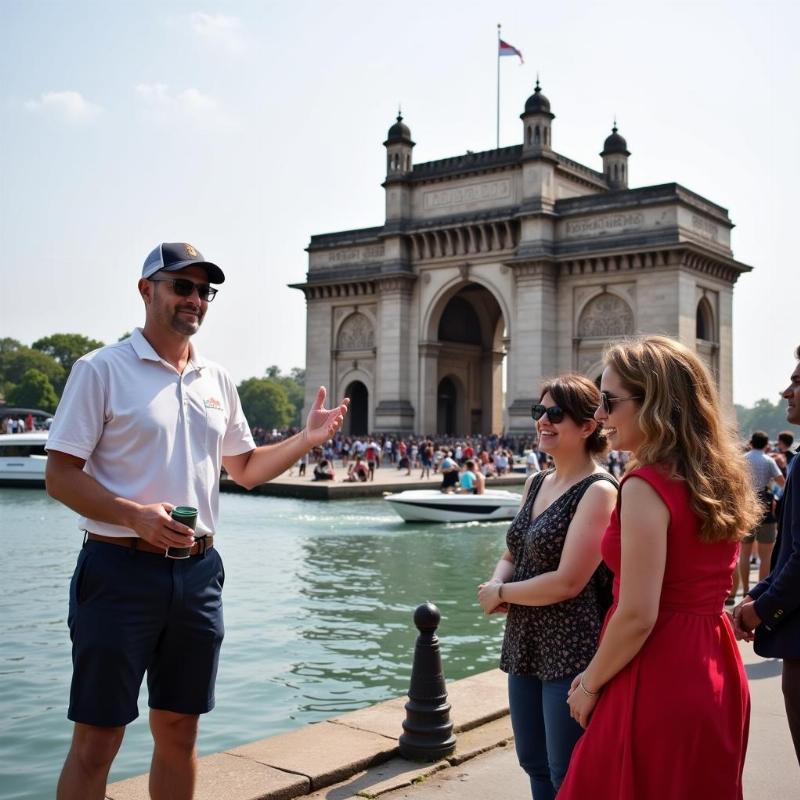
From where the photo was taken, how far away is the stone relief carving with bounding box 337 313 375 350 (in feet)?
166

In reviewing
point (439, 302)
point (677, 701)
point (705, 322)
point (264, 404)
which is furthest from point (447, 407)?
point (264, 404)

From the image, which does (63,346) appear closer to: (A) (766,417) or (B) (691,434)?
(B) (691,434)

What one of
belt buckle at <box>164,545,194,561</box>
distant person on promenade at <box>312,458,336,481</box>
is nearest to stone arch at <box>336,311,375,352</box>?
distant person on promenade at <box>312,458,336,481</box>

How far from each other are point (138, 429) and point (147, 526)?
39 centimetres

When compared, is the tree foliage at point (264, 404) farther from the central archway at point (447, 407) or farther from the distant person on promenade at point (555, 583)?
the distant person on promenade at point (555, 583)

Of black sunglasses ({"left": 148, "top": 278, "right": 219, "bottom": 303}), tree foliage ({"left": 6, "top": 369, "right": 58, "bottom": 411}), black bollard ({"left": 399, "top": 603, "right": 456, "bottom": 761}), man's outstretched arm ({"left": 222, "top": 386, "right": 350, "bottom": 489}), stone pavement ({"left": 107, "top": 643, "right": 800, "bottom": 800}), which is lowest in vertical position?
stone pavement ({"left": 107, "top": 643, "right": 800, "bottom": 800})

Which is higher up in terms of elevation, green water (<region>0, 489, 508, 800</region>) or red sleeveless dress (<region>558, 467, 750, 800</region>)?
red sleeveless dress (<region>558, 467, 750, 800</region>)

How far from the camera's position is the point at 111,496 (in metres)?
3.37

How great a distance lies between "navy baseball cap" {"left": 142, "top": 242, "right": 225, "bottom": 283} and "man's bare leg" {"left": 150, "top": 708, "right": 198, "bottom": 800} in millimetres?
1637

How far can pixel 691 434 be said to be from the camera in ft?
9.42

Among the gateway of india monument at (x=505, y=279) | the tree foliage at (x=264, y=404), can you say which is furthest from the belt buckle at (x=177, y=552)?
the tree foliage at (x=264, y=404)

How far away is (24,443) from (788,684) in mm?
32889

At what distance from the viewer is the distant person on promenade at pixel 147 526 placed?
335 cm

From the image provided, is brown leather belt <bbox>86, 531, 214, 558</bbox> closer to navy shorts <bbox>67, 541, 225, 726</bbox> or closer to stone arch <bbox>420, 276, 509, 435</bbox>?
navy shorts <bbox>67, 541, 225, 726</bbox>
